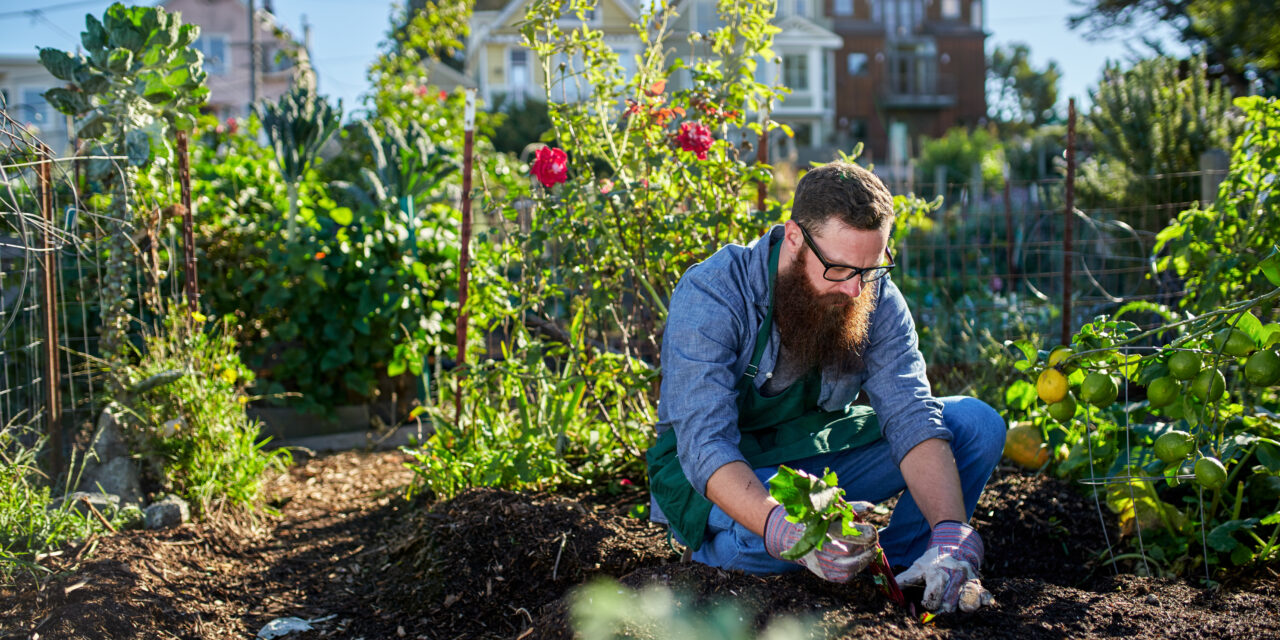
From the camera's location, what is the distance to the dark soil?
1.77 m

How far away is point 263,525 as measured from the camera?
326 centimetres

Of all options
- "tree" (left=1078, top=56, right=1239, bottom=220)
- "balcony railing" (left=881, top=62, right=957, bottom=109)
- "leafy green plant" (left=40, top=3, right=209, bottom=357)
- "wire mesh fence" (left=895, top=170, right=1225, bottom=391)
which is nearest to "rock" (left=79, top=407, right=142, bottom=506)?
"leafy green plant" (left=40, top=3, right=209, bottom=357)

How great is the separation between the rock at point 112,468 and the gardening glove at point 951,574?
2.65 metres

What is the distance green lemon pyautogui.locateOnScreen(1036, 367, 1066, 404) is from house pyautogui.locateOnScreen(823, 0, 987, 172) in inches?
1089

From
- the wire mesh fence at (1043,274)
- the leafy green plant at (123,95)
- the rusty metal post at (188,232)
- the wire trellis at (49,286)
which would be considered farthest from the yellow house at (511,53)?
the leafy green plant at (123,95)

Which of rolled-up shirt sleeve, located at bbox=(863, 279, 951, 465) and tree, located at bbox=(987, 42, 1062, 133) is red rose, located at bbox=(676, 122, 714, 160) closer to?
rolled-up shirt sleeve, located at bbox=(863, 279, 951, 465)

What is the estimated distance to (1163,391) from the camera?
1.72 m

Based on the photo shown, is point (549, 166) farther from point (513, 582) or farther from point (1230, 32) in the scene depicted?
point (1230, 32)

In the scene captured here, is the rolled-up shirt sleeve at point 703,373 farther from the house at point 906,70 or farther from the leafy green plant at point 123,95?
the house at point 906,70

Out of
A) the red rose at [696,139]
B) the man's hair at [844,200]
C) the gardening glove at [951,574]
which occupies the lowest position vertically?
the gardening glove at [951,574]

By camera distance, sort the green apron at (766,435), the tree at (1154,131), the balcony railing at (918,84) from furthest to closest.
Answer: the balcony railing at (918,84)
the tree at (1154,131)
the green apron at (766,435)

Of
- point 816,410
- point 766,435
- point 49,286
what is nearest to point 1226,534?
point 816,410

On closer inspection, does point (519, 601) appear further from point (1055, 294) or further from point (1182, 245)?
point (1055, 294)

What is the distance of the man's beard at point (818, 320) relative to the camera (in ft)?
6.72
